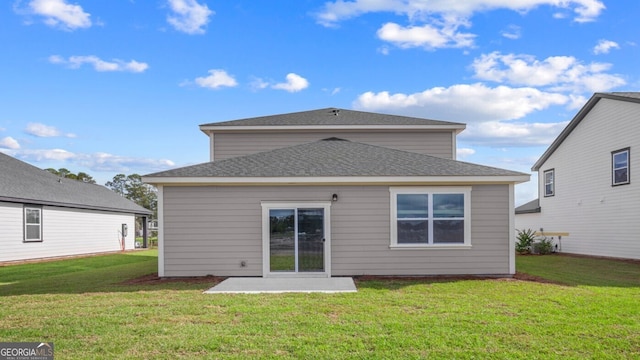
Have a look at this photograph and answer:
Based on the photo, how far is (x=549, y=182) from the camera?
22.0 m

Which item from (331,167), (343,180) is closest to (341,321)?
(343,180)

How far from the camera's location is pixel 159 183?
1091 cm

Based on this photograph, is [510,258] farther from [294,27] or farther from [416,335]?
[294,27]

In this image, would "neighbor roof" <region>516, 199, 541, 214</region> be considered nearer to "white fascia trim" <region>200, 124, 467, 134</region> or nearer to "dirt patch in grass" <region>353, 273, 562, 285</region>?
"white fascia trim" <region>200, 124, 467, 134</region>

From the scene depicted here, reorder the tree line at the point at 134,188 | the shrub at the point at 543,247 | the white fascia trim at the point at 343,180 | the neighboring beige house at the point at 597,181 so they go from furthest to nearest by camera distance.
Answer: the tree line at the point at 134,188
the shrub at the point at 543,247
the neighboring beige house at the point at 597,181
the white fascia trim at the point at 343,180

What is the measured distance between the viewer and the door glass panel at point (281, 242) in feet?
36.4

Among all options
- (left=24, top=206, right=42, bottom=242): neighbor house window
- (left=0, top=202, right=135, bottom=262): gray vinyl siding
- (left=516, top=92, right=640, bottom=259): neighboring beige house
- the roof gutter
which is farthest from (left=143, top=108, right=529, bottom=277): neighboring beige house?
(left=24, top=206, right=42, bottom=242): neighbor house window

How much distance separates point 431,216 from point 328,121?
7099 millimetres

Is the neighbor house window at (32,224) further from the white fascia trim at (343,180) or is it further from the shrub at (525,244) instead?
the shrub at (525,244)

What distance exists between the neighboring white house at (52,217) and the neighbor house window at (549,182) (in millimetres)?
23483

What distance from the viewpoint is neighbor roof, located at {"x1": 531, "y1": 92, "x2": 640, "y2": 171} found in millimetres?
16250

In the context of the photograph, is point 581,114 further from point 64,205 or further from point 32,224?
point 32,224

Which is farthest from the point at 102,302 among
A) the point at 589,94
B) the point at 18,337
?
the point at 589,94

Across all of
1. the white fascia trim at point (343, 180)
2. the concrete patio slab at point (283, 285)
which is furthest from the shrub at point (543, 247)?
the concrete patio slab at point (283, 285)
